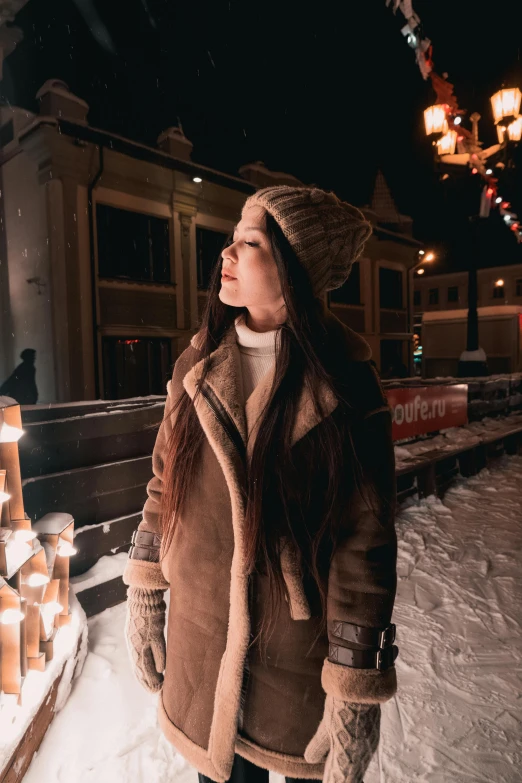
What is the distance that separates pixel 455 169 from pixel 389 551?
12151 millimetres

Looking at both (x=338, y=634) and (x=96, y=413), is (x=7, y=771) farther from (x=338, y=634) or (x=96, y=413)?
(x=96, y=413)

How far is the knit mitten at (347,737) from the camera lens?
3.59 feet

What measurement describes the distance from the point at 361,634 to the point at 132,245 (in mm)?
14044

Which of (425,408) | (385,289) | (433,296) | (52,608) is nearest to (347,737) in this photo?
(52,608)

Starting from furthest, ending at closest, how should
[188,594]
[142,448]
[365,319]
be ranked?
[365,319] < [142,448] < [188,594]

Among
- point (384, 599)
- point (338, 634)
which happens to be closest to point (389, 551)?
point (384, 599)

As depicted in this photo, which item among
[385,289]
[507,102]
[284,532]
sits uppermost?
[507,102]

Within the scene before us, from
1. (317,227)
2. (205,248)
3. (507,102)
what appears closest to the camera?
(317,227)

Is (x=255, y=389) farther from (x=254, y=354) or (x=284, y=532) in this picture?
(x=284, y=532)

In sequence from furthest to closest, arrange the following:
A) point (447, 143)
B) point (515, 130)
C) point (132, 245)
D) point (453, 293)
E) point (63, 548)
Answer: point (453, 293) < point (132, 245) < point (447, 143) < point (515, 130) < point (63, 548)

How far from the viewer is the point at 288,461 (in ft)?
3.83

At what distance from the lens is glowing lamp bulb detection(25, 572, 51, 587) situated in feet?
7.20

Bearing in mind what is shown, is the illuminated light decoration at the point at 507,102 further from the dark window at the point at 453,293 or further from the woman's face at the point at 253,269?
the dark window at the point at 453,293

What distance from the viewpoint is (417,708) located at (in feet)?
8.38
